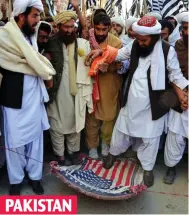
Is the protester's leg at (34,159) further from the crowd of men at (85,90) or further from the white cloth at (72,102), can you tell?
the white cloth at (72,102)

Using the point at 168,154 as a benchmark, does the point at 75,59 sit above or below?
above

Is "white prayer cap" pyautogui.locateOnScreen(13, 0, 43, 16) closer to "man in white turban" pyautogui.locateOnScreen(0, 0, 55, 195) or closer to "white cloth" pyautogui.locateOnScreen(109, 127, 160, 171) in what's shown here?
"man in white turban" pyautogui.locateOnScreen(0, 0, 55, 195)

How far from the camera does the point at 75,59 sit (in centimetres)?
320

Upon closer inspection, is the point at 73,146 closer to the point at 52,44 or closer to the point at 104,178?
the point at 104,178

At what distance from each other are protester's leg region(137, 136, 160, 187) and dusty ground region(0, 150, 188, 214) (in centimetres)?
11

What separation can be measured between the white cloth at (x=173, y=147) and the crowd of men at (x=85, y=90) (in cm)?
1

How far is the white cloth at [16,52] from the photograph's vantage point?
101 inches

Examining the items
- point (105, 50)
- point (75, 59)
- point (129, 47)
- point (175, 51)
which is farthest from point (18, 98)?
point (175, 51)

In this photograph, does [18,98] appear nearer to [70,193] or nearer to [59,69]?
[59,69]

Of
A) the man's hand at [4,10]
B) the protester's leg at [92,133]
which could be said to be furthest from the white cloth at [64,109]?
the man's hand at [4,10]

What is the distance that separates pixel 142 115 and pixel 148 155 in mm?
471

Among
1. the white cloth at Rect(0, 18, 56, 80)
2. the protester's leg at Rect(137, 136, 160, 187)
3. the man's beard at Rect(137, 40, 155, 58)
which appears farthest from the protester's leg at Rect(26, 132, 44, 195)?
the man's beard at Rect(137, 40, 155, 58)

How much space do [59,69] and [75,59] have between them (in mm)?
215

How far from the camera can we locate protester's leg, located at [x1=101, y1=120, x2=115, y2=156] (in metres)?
3.54
